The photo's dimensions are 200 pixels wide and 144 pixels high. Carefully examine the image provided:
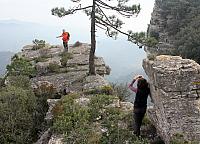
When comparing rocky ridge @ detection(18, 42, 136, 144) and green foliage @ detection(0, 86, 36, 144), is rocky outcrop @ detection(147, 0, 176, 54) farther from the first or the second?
green foliage @ detection(0, 86, 36, 144)

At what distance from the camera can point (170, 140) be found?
456 inches

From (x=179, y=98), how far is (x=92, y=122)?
365cm

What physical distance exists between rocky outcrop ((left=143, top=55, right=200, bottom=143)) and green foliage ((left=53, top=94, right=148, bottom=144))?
1.06 meters

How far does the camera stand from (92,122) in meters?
14.1

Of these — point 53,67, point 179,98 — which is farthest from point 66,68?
point 179,98

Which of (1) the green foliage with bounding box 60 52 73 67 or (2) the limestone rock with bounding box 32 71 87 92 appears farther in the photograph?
(1) the green foliage with bounding box 60 52 73 67

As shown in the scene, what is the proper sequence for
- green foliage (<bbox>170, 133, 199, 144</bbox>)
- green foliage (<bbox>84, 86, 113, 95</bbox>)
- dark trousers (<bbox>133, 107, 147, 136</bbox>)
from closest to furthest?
green foliage (<bbox>170, 133, 199, 144</bbox>)
dark trousers (<bbox>133, 107, 147, 136</bbox>)
green foliage (<bbox>84, 86, 113, 95</bbox>)

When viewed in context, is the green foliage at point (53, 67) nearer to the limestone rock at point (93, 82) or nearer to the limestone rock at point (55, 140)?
the limestone rock at point (93, 82)

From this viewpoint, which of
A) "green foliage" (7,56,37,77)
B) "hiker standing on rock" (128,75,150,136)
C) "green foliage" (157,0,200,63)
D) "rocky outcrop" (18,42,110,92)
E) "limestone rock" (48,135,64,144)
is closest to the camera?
"limestone rock" (48,135,64,144)

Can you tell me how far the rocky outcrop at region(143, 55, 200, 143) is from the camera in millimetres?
11703

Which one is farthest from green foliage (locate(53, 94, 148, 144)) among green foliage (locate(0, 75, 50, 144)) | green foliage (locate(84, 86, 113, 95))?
green foliage (locate(84, 86, 113, 95))

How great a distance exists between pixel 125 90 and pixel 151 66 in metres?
13.2

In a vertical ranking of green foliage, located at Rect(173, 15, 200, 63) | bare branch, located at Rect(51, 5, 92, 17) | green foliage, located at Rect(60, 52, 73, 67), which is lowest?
green foliage, located at Rect(173, 15, 200, 63)

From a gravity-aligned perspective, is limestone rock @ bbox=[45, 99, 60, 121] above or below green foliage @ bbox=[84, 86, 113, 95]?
below
